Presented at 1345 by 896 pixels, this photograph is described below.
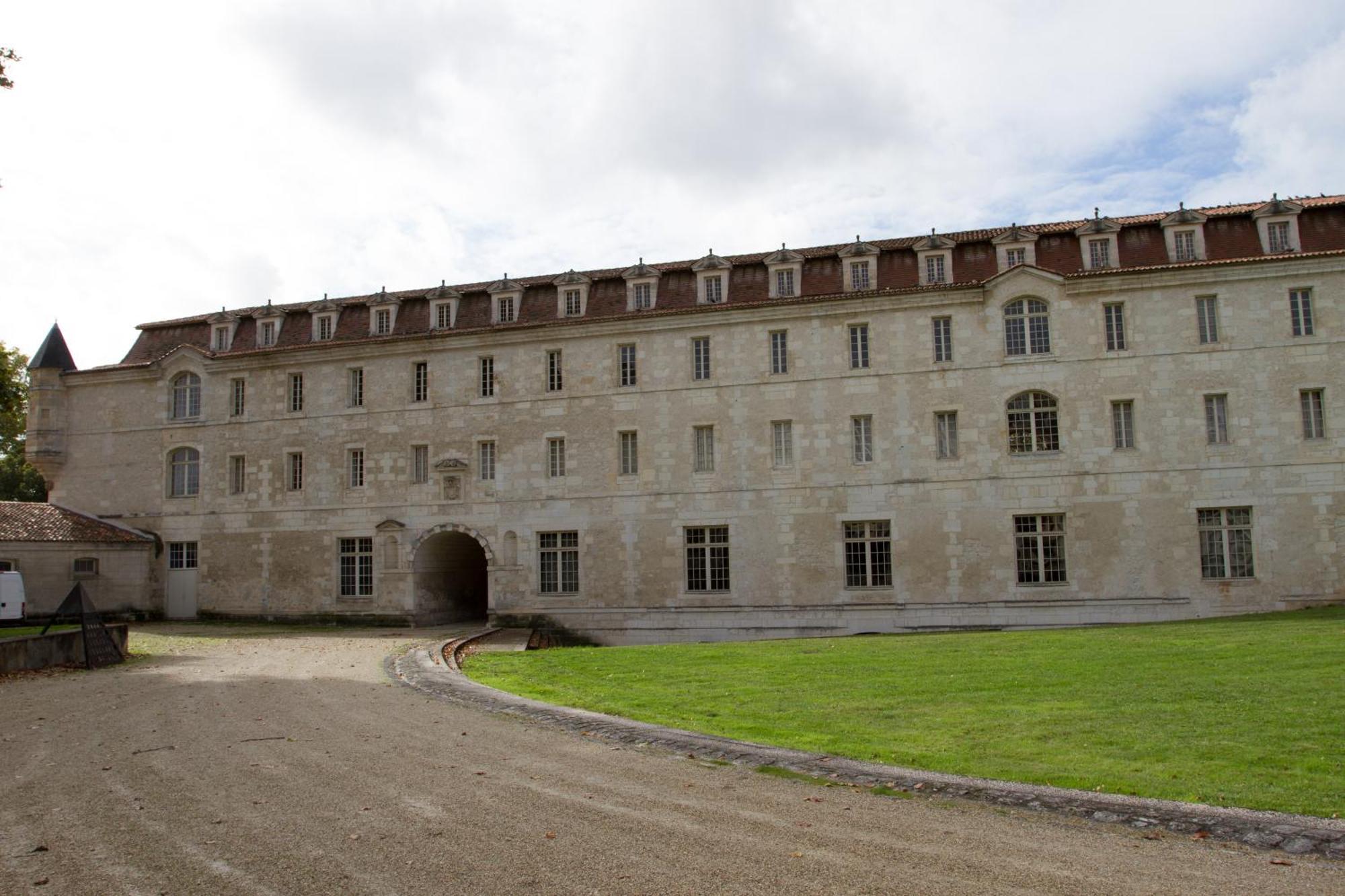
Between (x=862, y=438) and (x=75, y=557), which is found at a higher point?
(x=862, y=438)

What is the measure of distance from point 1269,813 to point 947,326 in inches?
877

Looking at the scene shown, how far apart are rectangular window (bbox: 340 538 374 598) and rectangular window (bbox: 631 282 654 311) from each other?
11.4 metres

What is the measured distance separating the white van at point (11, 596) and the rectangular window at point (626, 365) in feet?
58.5

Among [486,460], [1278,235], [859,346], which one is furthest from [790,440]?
[1278,235]

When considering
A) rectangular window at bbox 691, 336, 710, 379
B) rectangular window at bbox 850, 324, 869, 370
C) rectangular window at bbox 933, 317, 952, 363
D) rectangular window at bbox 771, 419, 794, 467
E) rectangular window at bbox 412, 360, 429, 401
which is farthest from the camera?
rectangular window at bbox 412, 360, 429, 401

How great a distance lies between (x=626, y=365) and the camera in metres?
30.1

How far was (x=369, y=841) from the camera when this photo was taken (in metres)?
6.47

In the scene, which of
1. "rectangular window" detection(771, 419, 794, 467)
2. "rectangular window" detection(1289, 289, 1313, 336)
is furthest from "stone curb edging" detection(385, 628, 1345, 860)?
"rectangular window" detection(1289, 289, 1313, 336)

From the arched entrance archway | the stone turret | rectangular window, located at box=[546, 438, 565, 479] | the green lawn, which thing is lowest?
the green lawn

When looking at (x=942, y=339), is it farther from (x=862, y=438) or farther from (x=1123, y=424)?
(x=1123, y=424)

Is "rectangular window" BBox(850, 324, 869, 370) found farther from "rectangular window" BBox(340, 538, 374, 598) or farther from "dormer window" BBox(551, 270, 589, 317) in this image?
"rectangular window" BBox(340, 538, 374, 598)

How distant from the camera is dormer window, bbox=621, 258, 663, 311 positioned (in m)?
30.2

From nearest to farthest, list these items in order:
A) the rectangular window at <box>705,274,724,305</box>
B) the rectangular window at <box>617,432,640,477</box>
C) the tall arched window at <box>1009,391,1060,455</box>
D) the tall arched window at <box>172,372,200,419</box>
Result: 1. the tall arched window at <box>1009,391,1060,455</box>
2. the rectangular window at <box>617,432,640,477</box>
3. the rectangular window at <box>705,274,724,305</box>
4. the tall arched window at <box>172,372,200,419</box>

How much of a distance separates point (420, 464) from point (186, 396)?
9653mm
